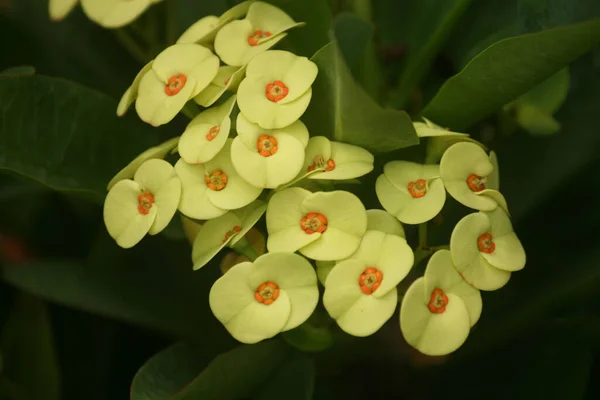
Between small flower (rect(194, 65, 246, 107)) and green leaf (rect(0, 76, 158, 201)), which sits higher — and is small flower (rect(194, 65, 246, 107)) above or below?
above

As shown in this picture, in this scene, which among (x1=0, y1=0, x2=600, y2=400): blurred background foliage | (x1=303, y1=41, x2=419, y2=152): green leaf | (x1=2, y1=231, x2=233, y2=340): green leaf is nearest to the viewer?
(x1=303, y1=41, x2=419, y2=152): green leaf

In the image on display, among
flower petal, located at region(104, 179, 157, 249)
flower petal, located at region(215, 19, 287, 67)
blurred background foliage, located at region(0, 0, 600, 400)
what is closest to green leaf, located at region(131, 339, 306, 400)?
blurred background foliage, located at region(0, 0, 600, 400)

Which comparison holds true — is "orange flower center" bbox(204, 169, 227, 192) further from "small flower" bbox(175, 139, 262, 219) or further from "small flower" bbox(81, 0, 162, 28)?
"small flower" bbox(81, 0, 162, 28)

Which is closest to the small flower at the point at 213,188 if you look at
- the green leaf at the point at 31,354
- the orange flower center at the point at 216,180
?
the orange flower center at the point at 216,180

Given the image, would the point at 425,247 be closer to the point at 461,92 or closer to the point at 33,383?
the point at 461,92

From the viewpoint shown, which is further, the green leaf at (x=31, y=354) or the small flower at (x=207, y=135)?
the green leaf at (x=31, y=354)

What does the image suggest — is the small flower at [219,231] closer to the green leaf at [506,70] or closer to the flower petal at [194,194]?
the flower petal at [194,194]

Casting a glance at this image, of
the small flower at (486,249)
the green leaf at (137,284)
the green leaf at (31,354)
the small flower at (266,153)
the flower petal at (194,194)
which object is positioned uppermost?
the small flower at (266,153)
